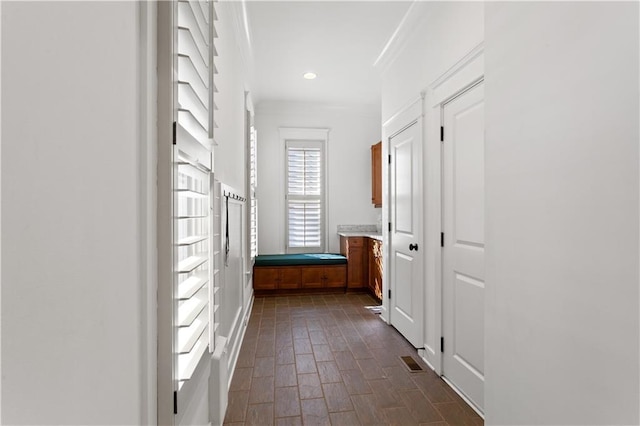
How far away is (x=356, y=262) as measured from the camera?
5.09m

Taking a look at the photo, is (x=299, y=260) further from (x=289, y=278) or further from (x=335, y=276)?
(x=335, y=276)

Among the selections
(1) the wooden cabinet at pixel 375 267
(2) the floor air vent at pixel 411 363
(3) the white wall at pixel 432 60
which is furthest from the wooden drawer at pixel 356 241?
(2) the floor air vent at pixel 411 363

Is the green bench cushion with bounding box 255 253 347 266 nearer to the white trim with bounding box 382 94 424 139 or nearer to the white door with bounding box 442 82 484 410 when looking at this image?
the white trim with bounding box 382 94 424 139

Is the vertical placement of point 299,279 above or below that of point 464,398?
above

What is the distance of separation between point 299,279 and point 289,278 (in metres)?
0.14

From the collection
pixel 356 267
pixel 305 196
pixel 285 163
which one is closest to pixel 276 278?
pixel 356 267

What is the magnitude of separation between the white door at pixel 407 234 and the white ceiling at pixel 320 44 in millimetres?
985

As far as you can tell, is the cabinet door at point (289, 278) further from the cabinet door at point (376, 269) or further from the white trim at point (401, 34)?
the white trim at point (401, 34)
